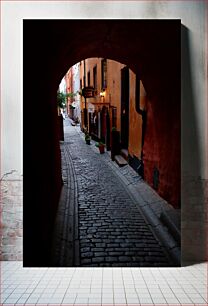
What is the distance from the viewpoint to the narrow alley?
4.29m

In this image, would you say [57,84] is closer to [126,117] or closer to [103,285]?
[126,117]

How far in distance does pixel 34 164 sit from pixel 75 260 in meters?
1.05

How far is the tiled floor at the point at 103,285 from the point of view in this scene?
3.75 metres

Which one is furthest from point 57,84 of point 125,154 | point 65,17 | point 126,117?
point 125,154

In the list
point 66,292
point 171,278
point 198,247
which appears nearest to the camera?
point 66,292

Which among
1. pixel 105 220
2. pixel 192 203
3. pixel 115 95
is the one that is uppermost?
pixel 115 95

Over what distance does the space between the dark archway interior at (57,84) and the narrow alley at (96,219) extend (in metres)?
0.15

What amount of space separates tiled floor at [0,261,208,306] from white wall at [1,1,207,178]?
1.10 metres

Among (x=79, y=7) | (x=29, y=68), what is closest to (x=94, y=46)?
(x=79, y=7)

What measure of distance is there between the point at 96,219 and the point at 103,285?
69 cm

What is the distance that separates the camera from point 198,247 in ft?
14.7

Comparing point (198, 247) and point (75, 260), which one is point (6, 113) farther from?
point (198, 247)

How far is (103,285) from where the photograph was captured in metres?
4.02

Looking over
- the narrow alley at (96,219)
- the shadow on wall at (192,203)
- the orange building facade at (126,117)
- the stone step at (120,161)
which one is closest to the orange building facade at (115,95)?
the orange building facade at (126,117)
